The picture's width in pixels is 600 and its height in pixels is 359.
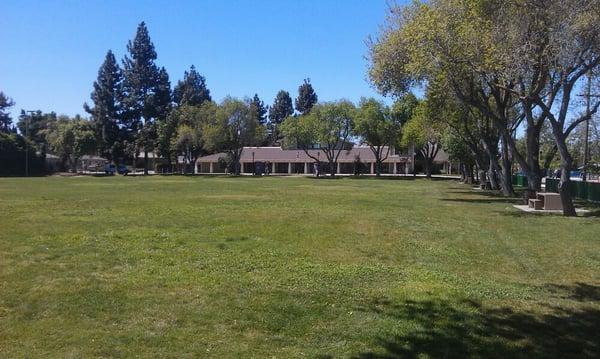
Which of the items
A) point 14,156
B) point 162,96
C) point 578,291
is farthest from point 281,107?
point 578,291

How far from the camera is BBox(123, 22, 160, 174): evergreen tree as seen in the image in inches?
4035

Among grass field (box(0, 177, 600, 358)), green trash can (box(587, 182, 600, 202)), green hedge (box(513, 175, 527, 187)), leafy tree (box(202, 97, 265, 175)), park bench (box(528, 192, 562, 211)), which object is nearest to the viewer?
grass field (box(0, 177, 600, 358))

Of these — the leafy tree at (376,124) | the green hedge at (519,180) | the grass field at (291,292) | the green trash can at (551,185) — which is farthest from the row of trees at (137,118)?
the grass field at (291,292)

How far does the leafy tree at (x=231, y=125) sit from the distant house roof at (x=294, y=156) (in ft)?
71.3

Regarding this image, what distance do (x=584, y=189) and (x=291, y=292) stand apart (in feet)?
111

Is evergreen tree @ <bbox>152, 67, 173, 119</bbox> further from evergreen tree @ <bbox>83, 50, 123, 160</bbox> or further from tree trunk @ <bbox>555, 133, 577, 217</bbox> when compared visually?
tree trunk @ <bbox>555, 133, 577, 217</bbox>

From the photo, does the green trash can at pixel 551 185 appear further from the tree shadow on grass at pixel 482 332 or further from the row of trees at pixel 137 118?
the row of trees at pixel 137 118

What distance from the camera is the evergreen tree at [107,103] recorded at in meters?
102

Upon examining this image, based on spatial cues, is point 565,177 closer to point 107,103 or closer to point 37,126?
point 107,103

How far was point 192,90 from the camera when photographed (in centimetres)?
11744

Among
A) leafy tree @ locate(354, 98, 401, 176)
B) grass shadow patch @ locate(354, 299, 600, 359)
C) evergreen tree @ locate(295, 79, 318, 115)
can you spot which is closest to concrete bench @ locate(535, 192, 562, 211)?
grass shadow patch @ locate(354, 299, 600, 359)

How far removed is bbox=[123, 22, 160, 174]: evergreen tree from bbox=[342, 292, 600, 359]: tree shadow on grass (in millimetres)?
98278

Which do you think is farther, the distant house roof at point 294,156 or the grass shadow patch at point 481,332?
the distant house roof at point 294,156

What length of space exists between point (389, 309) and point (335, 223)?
33.2 ft
